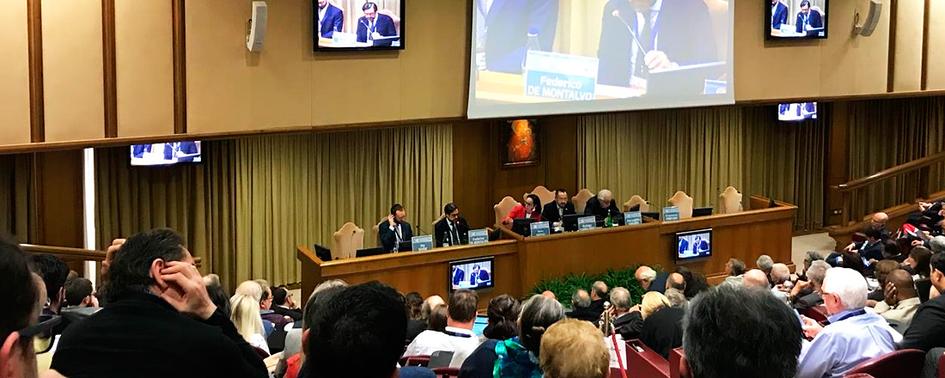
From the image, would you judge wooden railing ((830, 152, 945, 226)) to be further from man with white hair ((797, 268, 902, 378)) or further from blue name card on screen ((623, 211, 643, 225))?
man with white hair ((797, 268, 902, 378))

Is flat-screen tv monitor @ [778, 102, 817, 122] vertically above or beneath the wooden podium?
above

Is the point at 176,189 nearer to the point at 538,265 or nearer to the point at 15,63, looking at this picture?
the point at 15,63

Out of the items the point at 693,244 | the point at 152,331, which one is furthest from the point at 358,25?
the point at 152,331

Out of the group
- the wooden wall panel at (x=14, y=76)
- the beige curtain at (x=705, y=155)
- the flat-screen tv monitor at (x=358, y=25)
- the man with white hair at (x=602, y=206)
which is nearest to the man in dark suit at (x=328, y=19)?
the flat-screen tv monitor at (x=358, y=25)

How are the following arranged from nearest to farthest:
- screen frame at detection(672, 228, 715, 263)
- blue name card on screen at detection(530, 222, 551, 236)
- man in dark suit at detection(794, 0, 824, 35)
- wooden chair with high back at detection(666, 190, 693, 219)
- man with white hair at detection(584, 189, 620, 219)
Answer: blue name card on screen at detection(530, 222, 551, 236) → screen frame at detection(672, 228, 715, 263) → man with white hair at detection(584, 189, 620, 219) → man in dark suit at detection(794, 0, 824, 35) → wooden chair with high back at detection(666, 190, 693, 219)

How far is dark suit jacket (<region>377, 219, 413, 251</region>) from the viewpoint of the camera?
32.4 feet

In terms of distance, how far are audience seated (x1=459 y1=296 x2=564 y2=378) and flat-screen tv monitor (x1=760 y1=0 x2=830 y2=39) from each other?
326 inches

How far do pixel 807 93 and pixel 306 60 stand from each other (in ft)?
19.7

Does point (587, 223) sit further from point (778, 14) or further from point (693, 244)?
point (778, 14)

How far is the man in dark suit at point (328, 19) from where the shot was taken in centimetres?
902

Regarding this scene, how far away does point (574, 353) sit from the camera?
3035 millimetres

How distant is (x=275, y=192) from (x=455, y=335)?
6010 mm

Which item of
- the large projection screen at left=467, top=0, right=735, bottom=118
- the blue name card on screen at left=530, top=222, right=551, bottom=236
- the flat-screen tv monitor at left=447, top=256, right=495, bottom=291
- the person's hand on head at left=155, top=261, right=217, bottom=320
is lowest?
the flat-screen tv monitor at left=447, top=256, right=495, bottom=291

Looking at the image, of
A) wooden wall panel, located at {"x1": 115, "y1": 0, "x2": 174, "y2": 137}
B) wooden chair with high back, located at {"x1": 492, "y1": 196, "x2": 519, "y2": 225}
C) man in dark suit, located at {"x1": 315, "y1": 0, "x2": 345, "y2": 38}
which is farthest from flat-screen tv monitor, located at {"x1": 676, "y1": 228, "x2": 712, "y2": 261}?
wooden wall panel, located at {"x1": 115, "y1": 0, "x2": 174, "y2": 137}
